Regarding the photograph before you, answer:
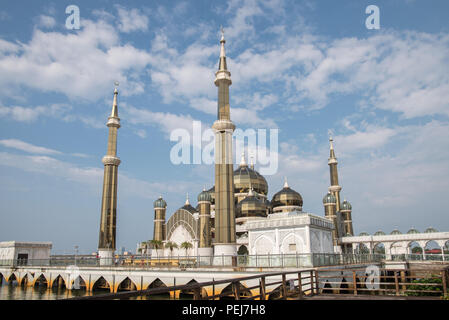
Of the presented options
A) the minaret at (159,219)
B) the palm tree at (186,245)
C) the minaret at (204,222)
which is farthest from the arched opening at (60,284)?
the minaret at (159,219)

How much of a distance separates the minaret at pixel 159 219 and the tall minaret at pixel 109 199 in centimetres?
1693

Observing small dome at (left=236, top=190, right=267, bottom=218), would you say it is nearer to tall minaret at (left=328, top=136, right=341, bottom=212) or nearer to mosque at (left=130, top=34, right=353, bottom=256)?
mosque at (left=130, top=34, right=353, bottom=256)

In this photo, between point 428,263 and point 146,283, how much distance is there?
30.0m

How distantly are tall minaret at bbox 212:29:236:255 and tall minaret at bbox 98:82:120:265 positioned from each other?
17.3 meters

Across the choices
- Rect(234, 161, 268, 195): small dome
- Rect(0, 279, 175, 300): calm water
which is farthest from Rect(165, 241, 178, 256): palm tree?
Rect(0, 279, 175, 300): calm water

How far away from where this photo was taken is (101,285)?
115 ft

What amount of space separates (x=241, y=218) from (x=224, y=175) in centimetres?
2107

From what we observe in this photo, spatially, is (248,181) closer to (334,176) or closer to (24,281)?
(334,176)

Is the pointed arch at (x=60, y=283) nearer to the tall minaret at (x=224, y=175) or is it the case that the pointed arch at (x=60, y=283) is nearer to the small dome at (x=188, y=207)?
the tall minaret at (x=224, y=175)

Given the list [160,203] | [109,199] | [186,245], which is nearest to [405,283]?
[109,199]

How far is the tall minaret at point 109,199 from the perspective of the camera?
139 feet

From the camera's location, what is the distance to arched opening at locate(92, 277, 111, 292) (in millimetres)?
33756
